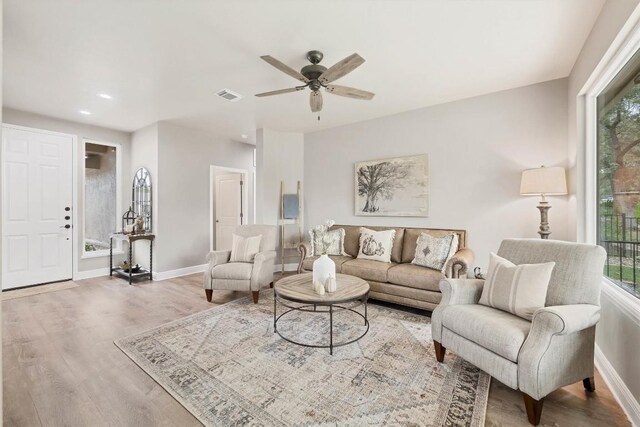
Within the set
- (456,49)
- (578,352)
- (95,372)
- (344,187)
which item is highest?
(456,49)

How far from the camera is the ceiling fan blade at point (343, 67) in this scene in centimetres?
232

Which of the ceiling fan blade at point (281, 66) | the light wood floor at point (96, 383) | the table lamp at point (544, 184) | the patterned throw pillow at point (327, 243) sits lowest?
the light wood floor at point (96, 383)

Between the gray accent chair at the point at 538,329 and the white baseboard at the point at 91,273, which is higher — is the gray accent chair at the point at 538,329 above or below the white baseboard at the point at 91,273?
above

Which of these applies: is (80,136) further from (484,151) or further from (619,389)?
(619,389)

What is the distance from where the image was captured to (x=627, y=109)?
7.10 feet

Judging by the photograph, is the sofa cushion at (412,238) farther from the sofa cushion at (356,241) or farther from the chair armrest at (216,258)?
the chair armrest at (216,258)

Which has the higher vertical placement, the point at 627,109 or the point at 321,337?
the point at 627,109

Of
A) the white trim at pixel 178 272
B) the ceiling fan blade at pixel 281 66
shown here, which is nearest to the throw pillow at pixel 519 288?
the ceiling fan blade at pixel 281 66

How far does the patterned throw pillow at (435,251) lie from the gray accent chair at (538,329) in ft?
3.35

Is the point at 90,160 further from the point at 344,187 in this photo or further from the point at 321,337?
the point at 321,337

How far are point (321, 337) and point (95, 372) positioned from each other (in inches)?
68.7

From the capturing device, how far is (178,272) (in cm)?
510

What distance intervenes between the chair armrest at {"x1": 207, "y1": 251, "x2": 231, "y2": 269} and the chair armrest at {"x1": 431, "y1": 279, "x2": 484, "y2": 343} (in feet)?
8.80

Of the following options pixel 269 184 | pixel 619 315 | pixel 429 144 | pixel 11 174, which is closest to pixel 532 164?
pixel 429 144
